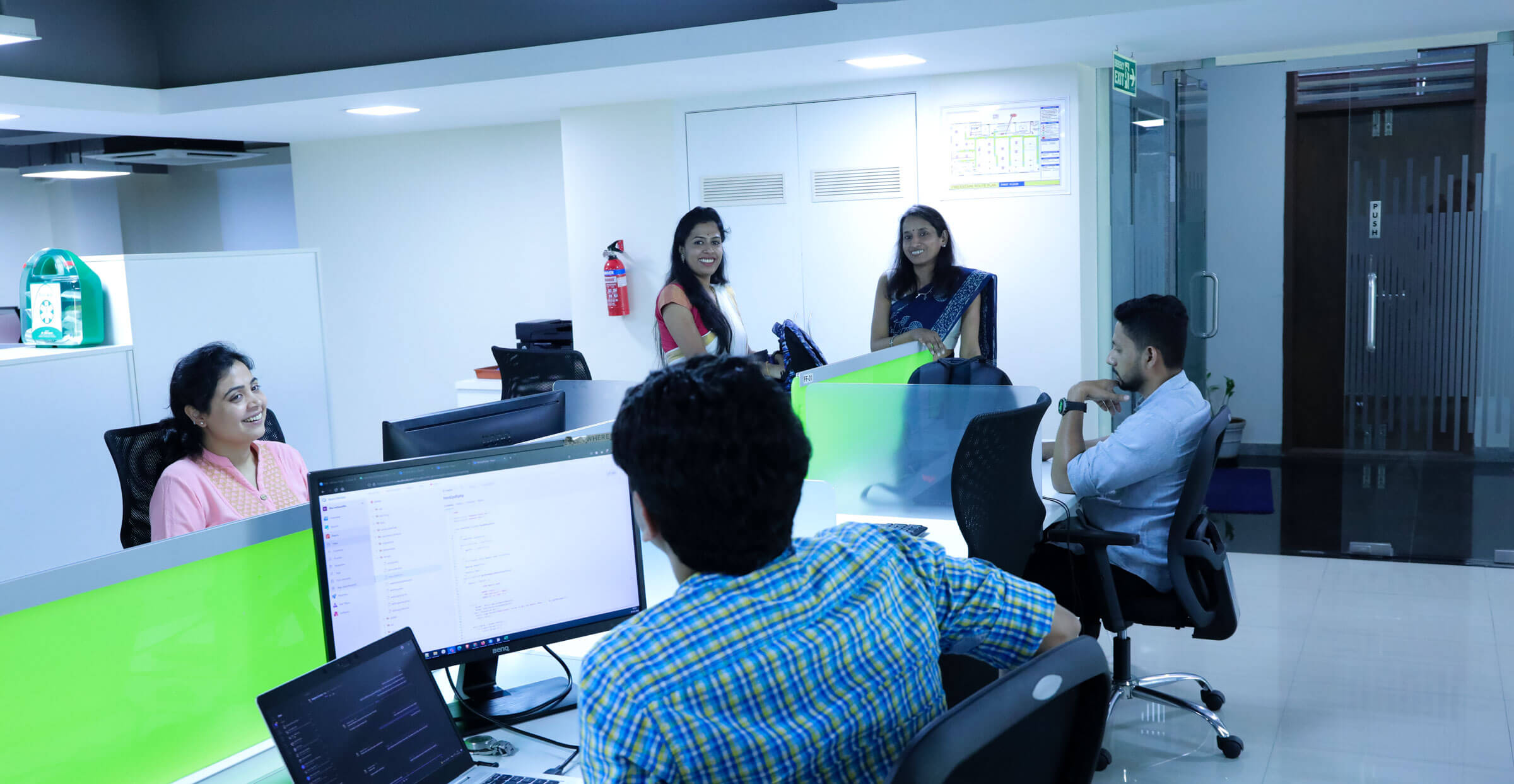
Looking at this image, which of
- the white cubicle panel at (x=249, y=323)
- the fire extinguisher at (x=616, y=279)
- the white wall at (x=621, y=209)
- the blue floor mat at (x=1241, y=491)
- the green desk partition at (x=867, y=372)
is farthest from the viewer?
the fire extinguisher at (x=616, y=279)

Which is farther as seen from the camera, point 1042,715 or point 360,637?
point 360,637

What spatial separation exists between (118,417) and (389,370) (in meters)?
3.24

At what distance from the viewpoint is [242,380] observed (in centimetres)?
289

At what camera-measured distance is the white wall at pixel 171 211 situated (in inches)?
340

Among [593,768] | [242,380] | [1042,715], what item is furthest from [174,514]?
[1042,715]

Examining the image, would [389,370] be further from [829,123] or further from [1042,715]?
[1042,715]

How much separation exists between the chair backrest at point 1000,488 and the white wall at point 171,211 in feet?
24.4

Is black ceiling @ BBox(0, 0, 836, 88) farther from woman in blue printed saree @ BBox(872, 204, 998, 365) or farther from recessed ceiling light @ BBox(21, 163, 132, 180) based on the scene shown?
recessed ceiling light @ BBox(21, 163, 132, 180)

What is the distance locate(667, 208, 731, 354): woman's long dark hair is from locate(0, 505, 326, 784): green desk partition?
8.60 ft

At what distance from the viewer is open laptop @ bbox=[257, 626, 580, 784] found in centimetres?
144

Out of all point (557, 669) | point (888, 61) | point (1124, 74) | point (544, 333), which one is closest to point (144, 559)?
point (557, 669)

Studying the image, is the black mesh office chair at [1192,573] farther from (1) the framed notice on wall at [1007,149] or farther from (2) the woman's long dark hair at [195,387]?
(1) the framed notice on wall at [1007,149]

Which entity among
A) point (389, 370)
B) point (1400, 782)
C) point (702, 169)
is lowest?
point (1400, 782)

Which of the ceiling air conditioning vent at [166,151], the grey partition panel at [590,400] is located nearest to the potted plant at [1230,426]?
the grey partition panel at [590,400]
